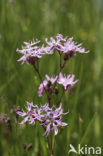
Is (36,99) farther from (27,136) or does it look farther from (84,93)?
(84,93)

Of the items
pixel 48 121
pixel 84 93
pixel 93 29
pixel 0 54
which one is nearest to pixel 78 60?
pixel 84 93

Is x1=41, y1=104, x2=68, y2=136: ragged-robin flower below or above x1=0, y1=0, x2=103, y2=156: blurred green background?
below

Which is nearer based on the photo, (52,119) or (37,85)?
(52,119)

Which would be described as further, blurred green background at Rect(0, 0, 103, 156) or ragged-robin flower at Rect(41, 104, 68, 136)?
blurred green background at Rect(0, 0, 103, 156)

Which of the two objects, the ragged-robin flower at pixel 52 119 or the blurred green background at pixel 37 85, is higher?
the blurred green background at pixel 37 85

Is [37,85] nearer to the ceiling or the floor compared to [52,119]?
nearer to the ceiling

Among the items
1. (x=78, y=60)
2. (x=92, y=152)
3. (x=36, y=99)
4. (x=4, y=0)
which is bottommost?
(x=92, y=152)

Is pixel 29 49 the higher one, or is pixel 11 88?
pixel 11 88

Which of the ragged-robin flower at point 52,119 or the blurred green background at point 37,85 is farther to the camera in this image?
the blurred green background at point 37,85
